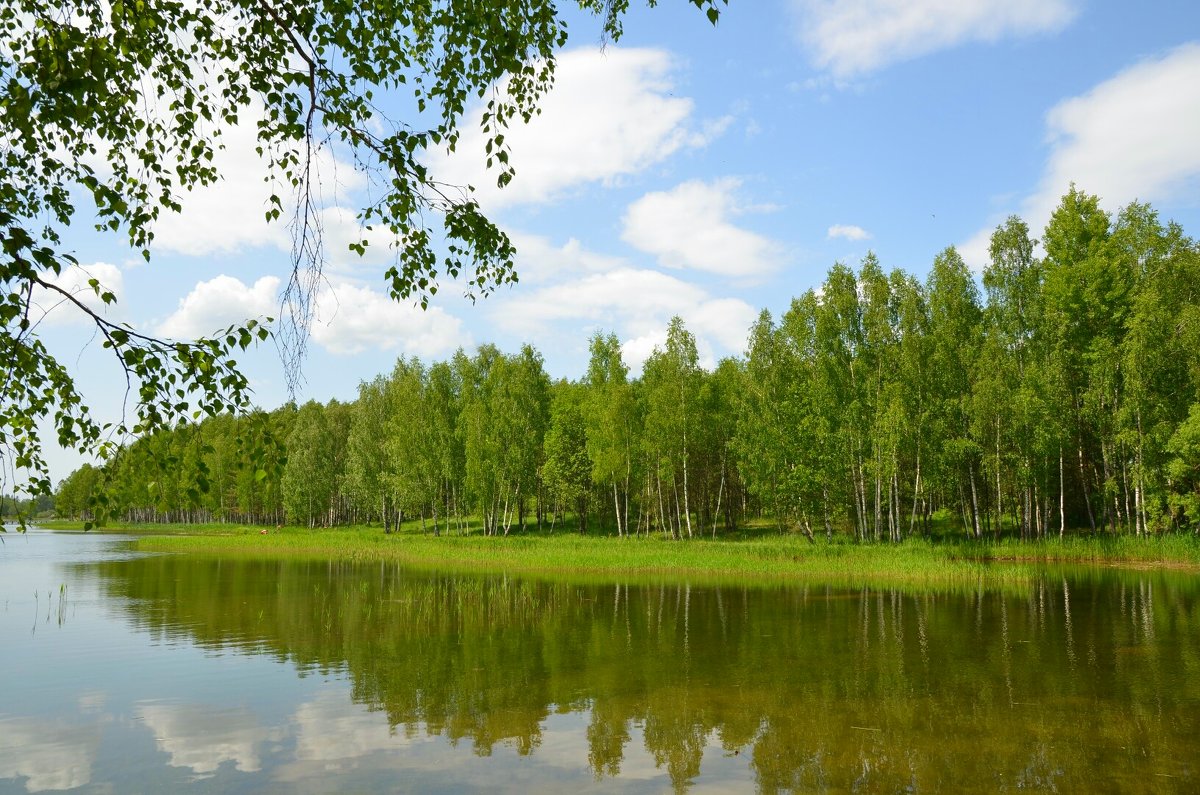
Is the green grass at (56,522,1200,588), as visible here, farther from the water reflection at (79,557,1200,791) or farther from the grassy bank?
the water reflection at (79,557,1200,791)

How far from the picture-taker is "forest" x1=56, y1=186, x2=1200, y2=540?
40688mm

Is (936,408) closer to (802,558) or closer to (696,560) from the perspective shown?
(802,558)

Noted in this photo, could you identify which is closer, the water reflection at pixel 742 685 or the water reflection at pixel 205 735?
the water reflection at pixel 742 685

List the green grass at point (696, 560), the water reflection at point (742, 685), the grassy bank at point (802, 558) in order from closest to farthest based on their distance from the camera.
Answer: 1. the water reflection at point (742, 685)
2. the green grass at point (696, 560)
3. the grassy bank at point (802, 558)

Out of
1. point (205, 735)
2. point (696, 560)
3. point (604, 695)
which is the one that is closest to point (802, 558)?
point (696, 560)

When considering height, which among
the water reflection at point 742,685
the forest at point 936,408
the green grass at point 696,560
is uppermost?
the forest at point 936,408

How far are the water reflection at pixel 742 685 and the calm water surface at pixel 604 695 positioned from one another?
0.07 m

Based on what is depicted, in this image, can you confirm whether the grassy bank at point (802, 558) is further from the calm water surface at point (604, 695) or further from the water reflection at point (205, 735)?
the water reflection at point (205, 735)

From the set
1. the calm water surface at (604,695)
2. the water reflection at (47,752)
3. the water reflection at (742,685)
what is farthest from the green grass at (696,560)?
the water reflection at (47,752)

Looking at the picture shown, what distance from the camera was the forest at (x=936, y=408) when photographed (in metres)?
40.7

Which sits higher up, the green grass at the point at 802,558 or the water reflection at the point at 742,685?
the water reflection at the point at 742,685

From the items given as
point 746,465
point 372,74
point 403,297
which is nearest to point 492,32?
point 372,74

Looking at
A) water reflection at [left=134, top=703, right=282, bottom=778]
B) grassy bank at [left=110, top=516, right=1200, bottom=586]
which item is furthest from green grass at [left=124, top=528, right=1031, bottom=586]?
water reflection at [left=134, top=703, right=282, bottom=778]

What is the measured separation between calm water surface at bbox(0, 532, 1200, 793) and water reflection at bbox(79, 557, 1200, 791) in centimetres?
7
